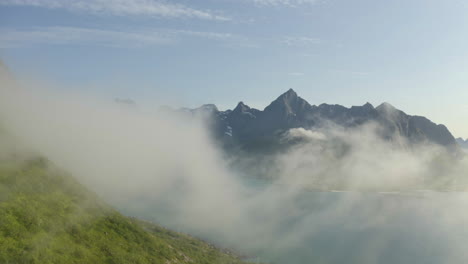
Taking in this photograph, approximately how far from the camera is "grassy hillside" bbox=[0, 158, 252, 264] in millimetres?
54500

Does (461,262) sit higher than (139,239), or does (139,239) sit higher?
(139,239)

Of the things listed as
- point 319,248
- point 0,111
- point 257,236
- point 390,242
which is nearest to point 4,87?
point 0,111

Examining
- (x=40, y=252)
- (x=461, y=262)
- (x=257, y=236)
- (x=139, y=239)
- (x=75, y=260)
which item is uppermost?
(x=40, y=252)

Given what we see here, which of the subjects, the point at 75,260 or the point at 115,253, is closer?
the point at 75,260

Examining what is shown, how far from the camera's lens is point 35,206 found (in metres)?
66.5

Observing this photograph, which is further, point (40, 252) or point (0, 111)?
point (0, 111)

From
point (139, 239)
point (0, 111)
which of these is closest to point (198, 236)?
point (139, 239)

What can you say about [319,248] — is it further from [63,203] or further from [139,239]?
[63,203]

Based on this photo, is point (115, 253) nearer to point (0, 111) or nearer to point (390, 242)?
point (0, 111)

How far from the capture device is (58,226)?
2586 inches

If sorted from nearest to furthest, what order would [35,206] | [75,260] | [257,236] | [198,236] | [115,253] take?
[75,260] → [35,206] → [115,253] → [198,236] → [257,236]

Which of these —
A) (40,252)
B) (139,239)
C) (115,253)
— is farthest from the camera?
(139,239)

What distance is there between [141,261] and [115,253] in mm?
8107

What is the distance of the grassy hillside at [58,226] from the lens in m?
54.5
